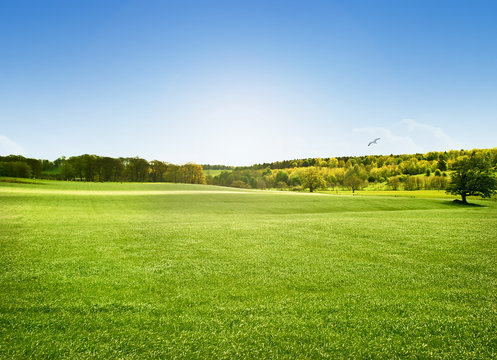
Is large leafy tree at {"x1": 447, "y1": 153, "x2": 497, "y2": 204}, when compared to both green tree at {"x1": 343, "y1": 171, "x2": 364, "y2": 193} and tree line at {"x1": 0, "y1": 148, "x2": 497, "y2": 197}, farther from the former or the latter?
green tree at {"x1": 343, "y1": 171, "x2": 364, "y2": 193}

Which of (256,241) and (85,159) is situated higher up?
(85,159)

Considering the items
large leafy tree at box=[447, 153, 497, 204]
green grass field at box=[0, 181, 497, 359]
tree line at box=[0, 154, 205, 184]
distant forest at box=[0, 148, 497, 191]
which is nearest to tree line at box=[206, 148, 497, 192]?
distant forest at box=[0, 148, 497, 191]

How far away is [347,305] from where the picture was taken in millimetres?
6363

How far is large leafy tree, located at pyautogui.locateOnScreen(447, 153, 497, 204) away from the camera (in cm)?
4069

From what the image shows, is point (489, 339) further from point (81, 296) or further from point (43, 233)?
point (43, 233)

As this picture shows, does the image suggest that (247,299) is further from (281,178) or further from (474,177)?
(281,178)

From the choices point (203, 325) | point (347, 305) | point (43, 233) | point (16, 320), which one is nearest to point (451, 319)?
point (347, 305)

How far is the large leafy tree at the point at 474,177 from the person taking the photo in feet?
133

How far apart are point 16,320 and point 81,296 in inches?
52.1

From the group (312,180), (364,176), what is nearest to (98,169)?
(312,180)

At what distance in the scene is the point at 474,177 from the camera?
41531 millimetres

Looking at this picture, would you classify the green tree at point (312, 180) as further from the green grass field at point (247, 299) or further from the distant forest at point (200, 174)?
the green grass field at point (247, 299)

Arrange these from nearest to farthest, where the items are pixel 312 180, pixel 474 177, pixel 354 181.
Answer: pixel 474 177, pixel 312 180, pixel 354 181

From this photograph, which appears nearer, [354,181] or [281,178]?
[354,181]
